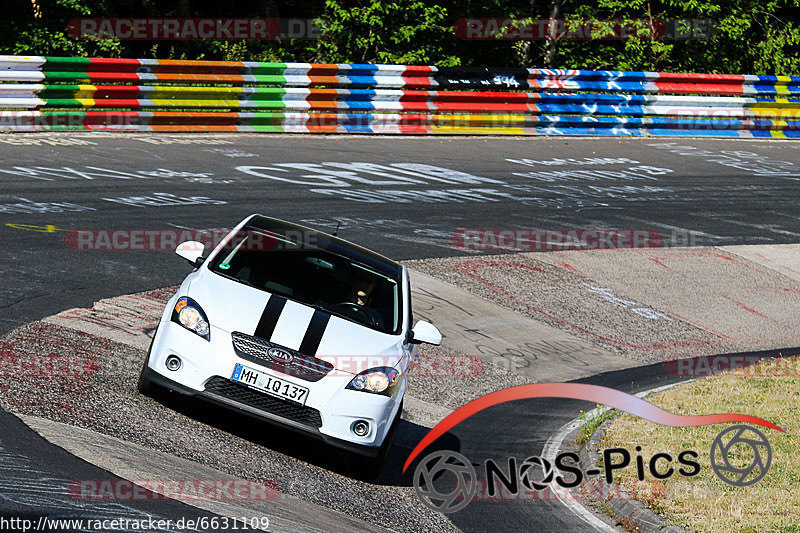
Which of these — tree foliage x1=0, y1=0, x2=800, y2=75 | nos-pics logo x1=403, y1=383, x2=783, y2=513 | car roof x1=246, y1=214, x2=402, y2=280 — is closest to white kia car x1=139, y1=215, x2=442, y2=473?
car roof x1=246, y1=214, x2=402, y2=280

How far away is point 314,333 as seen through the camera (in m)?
7.60

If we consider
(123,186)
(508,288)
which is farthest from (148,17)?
(508,288)

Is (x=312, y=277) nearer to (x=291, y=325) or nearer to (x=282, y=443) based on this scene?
(x=291, y=325)

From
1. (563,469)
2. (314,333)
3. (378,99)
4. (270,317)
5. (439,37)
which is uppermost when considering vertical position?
(439,37)

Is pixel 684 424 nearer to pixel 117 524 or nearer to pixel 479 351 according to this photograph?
pixel 479 351

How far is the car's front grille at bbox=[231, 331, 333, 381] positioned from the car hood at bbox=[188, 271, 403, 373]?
4cm

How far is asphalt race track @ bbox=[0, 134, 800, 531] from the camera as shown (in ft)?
31.6

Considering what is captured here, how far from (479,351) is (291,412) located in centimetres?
487

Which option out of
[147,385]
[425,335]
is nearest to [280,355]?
[147,385]

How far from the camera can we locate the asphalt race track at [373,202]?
9617mm

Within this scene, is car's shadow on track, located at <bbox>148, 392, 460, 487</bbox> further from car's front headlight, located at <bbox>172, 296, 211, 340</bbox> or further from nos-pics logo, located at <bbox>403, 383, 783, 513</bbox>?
car's front headlight, located at <bbox>172, 296, 211, 340</bbox>

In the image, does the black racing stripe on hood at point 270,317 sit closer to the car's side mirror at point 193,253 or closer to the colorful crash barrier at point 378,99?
the car's side mirror at point 193,253

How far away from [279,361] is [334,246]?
1805 millimetres

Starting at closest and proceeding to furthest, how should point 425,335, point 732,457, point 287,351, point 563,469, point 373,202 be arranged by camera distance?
point 287,351
point 425,335
point 563,469
point 732,457
point 373,202
